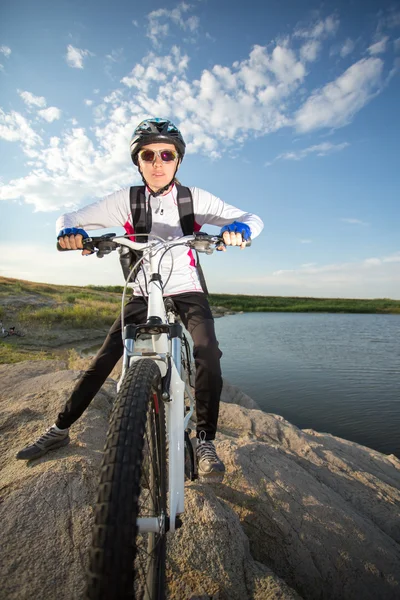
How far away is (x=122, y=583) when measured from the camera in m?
1.04

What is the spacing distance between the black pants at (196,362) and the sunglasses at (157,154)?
3.96ft

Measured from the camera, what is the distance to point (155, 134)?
270 centimetres

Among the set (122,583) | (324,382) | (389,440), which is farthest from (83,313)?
(122,583)

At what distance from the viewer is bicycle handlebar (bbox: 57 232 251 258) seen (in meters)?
2.21

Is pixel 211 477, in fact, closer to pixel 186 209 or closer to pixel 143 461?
pixel 143 461

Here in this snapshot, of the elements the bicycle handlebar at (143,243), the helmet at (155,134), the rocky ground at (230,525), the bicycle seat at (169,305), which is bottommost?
the rocky ground at (230,525)

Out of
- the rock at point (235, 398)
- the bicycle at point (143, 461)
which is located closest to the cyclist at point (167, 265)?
the bicycle at point (143, 461)

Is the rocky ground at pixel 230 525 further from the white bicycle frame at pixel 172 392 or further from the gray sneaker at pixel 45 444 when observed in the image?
the white bicycle frame at pixel 172 392

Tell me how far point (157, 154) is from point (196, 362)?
181cm

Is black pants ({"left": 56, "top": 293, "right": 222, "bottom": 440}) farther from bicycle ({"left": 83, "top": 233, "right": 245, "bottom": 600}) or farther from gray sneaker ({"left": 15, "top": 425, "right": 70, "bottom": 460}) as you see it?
bicycle ({"left": 83, "top": 233, "right": 245, "bottom": 600})

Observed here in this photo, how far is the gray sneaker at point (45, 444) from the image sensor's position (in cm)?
254

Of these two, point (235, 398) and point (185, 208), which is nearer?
point (185, 208)

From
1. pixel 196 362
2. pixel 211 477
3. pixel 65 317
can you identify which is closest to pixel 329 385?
pixel 211 477

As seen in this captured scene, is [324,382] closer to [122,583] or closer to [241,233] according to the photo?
[241,233]
